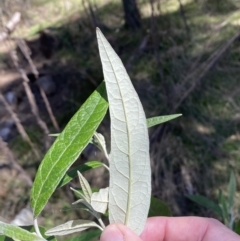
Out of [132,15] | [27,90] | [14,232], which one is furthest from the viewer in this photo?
[132,15]

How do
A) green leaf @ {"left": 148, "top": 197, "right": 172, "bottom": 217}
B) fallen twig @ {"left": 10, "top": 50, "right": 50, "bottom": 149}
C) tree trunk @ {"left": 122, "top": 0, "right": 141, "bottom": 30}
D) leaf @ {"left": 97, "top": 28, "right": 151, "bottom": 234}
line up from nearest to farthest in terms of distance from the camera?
1. leaf @ {"left": 97, "top": 28, "right": 151, "bottom": 234}
2. green leaf @ {"left": 148, "top": 197, "right": 172, "bottom": 217}
3. fallen twig @ {"left": 10, "top": 50, "right": 50, "bottom": 149}
4. tree trunk @ {"left": 122, "top": 0, "right": 141, "bottom": 30}

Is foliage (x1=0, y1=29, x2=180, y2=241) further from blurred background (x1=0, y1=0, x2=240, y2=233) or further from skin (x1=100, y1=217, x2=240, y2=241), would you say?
blurred background (x1=0, y1=0, x2=240, y2=233)

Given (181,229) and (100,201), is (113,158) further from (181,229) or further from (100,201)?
(181,229)

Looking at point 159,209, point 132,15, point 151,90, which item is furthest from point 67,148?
point 132,15

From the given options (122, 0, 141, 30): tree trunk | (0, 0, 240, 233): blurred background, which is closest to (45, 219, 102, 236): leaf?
A: (0, 0, 240, 233): blurred background

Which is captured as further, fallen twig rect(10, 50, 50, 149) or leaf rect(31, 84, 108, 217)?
fallen twig rect(10, 50, 50, 149)

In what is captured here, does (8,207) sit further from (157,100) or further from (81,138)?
(81,138)
